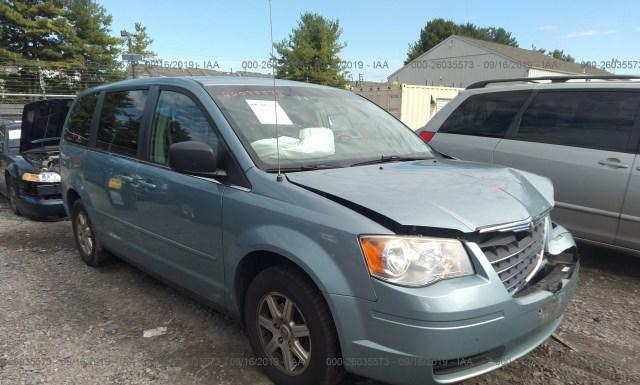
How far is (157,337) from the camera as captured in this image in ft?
10.6

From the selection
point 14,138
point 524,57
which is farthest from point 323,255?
point 524,57

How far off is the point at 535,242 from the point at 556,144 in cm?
233

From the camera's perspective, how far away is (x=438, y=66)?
41094mm

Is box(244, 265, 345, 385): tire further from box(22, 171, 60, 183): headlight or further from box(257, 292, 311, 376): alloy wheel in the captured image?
box(22, 171, 60, 183): headlight

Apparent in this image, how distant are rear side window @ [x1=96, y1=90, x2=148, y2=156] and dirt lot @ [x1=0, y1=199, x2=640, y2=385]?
123 centimetres

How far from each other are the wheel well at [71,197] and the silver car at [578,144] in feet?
12.8

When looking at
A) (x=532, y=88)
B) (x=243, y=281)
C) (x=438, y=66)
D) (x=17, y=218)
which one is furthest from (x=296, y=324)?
(x=438, y=66)

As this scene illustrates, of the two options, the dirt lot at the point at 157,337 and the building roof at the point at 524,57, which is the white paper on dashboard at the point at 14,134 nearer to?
the dirt lot at the point at 157,337

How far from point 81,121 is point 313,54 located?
982 inches

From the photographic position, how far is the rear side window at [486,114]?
4824 mm

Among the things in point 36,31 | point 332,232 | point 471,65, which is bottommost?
point 332,232

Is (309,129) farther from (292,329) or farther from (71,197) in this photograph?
(71,197)

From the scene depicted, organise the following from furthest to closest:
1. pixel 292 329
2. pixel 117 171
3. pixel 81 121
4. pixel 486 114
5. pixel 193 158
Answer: pixel 486 114, pixel 81 121, pixel 117 171, pixel 193 158, pixel 292 329

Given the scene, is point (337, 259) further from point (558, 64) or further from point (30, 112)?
point (558, 64)
